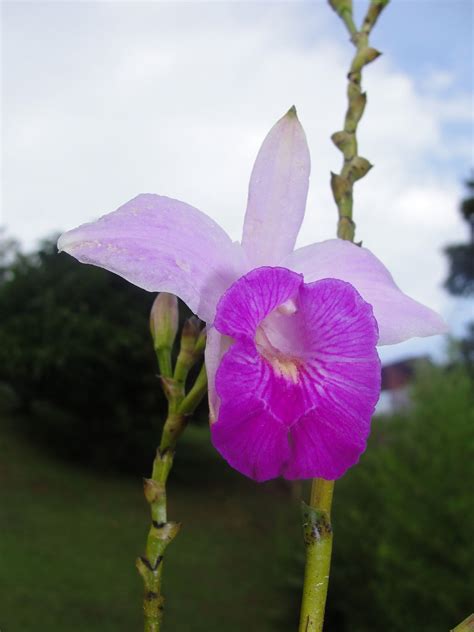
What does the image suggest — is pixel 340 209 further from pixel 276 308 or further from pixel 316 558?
pixel 316 558

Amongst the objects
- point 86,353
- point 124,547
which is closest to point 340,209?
point 124,547

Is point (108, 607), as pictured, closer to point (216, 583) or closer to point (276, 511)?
point (216, 583)

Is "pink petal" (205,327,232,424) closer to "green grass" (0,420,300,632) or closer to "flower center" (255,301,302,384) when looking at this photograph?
"flower center" (255,301,302,384)

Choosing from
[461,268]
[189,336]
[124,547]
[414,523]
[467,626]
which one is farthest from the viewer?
[461,268]

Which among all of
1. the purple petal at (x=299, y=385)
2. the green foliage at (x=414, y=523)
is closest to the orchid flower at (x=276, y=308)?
the purple petal at (x=299, y=385)

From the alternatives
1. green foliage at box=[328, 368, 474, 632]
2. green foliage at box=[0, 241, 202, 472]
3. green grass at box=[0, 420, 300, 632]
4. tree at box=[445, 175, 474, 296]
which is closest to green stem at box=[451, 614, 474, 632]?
green foliage at box=[328, 368, 474, 632]

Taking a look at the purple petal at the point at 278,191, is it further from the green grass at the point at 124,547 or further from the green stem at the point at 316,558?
the green grass at the point at 124,547
